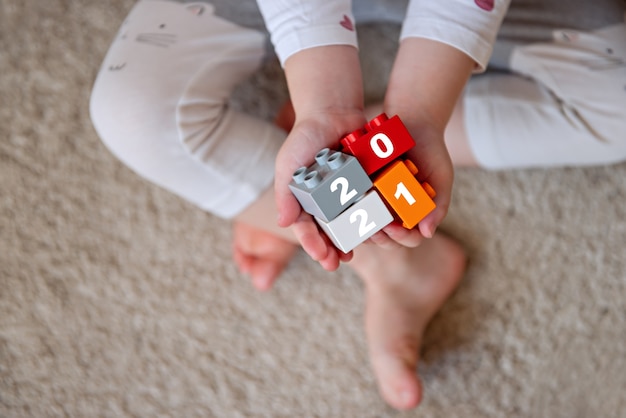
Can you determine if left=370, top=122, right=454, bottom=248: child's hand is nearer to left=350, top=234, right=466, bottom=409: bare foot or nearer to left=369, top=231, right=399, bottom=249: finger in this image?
left=369, top=231, right=399, bottom=249: finger

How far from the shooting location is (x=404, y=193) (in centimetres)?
44

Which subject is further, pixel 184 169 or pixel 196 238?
pixel 196 238

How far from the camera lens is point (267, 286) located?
0.78 m

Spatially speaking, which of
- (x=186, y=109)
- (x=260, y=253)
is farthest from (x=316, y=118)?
(x=260, y=253)

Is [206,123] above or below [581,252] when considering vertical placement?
above

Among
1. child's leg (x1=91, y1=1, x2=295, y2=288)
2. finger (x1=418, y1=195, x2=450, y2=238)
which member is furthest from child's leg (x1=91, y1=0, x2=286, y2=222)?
finger (x1=418, y1=195, x2=450, y2=238)

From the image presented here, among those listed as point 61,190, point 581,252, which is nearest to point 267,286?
point 61,190

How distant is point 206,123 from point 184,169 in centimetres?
5

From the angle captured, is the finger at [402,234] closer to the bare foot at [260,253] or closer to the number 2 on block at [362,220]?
the number 2 on block at [362,220]

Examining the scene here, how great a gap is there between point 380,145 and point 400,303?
0.35 meters

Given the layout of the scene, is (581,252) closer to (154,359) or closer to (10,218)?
→ (154,359)

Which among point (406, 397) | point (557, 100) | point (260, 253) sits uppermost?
point (557, 100)

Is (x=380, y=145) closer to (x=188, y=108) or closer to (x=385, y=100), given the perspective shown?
(x=385, y=100)

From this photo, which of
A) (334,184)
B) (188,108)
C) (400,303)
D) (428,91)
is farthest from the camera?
(400,303)
